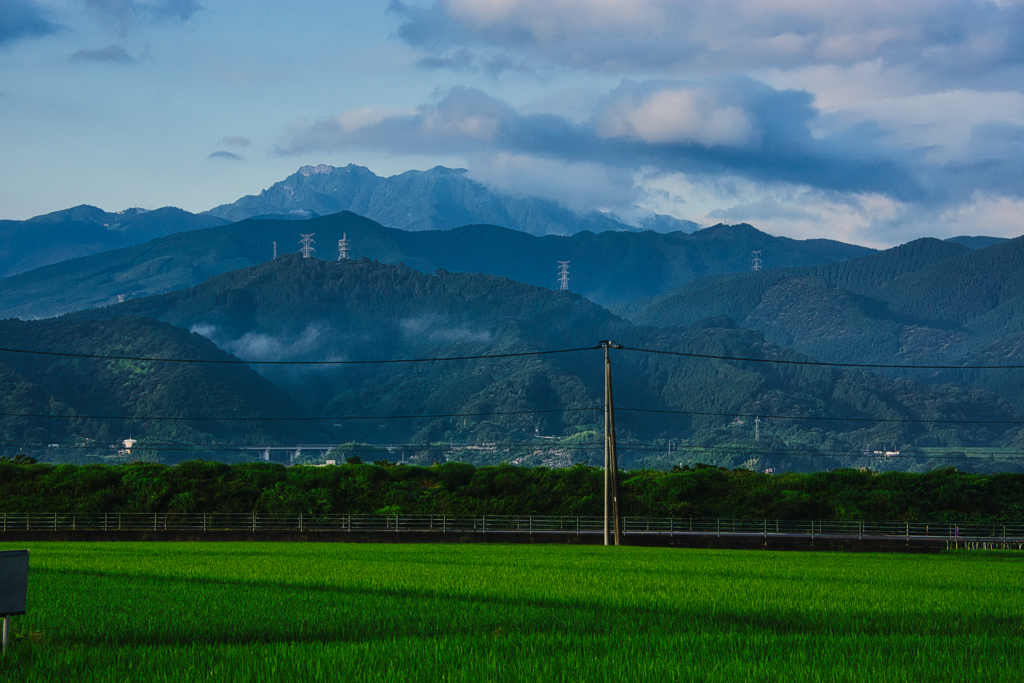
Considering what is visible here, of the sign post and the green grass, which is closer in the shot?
the sign post

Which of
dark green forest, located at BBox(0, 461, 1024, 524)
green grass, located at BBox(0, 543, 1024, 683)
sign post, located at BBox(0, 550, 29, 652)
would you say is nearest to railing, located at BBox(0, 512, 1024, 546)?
dark green forest, located at BBox(0, 461, 1024, 524)

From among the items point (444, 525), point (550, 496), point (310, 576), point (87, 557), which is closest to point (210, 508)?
point (444, 525)

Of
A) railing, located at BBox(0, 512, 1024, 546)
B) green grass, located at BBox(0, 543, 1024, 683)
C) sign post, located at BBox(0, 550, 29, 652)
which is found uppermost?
sign post, located at BBox(0, 550, 29, 652)

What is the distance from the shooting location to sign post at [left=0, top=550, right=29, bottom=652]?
1127cm

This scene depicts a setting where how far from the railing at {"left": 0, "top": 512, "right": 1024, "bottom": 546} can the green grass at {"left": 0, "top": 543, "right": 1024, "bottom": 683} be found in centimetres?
3816

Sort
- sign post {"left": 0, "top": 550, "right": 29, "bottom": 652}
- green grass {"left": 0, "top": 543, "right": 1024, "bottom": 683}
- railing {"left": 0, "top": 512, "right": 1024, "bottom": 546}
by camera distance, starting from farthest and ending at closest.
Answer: railing {"left": 0, "top": 512, "right": 1024, "bottom": 546}
green grass {"left": 0, "top": 543, "right": 1024, "bottom": 683}
sign post {"left": 0, "top": 550, "right": 29, "bottom": 652}

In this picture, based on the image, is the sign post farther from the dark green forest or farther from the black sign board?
the dark green forest

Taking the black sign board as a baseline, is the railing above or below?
below

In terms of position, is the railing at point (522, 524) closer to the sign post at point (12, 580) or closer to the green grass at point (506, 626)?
the green grass at point (506, 626)

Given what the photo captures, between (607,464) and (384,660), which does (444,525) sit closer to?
(607,464)

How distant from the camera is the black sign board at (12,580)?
37.0 feet

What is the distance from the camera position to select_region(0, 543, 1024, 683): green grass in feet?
39.4

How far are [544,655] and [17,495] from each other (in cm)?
6550

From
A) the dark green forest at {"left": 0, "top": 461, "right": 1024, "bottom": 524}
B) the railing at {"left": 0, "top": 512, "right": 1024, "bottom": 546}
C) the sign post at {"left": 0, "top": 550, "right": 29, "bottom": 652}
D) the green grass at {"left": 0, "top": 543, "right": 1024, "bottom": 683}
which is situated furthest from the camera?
the dark green forest at {"left": 0, "top": 461, "right": 1024, "bottom": 524}
